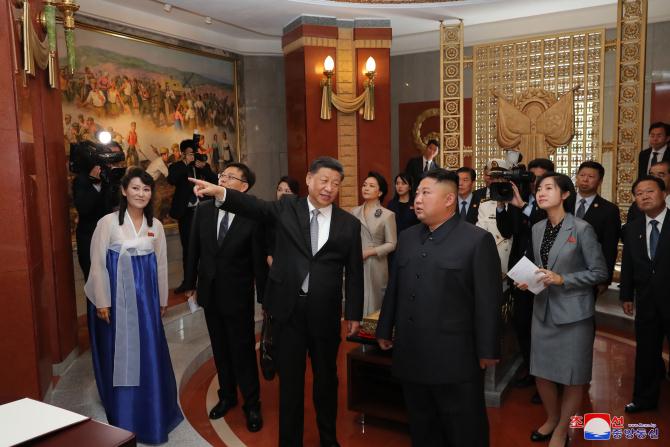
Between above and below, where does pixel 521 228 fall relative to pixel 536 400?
above

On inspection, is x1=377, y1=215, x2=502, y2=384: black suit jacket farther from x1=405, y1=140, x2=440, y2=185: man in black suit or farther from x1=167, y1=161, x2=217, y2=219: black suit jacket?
x1=405, y1=140, x2=440, y2=185: man in black suit

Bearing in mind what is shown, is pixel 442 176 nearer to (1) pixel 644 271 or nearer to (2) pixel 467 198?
(1) pixel 644 271

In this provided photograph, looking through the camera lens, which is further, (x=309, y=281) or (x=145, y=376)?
(x=145, y=376)

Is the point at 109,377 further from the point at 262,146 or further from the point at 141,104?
the point at 262,146

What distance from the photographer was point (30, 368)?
3.06 metres

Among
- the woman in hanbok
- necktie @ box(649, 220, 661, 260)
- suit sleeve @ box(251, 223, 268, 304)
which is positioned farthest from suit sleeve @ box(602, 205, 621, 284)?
the woman in hanbok

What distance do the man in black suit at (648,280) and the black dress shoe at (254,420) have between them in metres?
2.57

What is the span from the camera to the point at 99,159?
4258 mm

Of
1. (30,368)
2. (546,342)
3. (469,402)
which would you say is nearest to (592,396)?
(546,342)

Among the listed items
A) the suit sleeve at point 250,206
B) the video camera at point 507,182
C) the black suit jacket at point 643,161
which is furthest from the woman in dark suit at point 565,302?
the black suit jacket at point 643,161

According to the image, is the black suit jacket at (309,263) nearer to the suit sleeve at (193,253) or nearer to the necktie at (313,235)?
the necktie at (313,235)

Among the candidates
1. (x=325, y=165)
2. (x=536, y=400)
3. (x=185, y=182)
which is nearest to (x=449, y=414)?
(x=325, y=165)

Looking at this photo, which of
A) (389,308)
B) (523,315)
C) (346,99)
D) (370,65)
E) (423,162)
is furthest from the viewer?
(423,162)

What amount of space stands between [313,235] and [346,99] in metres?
5.26
